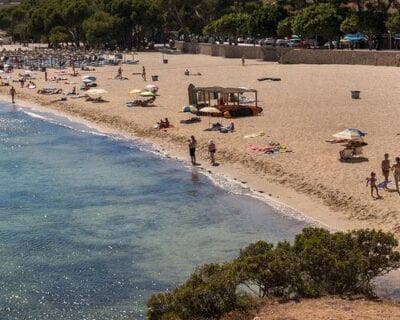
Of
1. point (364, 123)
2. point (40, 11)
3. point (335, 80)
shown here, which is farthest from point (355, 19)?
point (40, 11)

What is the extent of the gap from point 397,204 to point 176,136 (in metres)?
16.4

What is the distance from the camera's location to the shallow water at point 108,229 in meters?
16.5

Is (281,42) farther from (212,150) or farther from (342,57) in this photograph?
(212,150)

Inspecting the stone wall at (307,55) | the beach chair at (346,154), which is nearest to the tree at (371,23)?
the stone wall at (307,55)

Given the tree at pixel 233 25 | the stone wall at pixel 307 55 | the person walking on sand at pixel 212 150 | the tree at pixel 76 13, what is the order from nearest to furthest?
1. the person walking on sand at pixel 212 150
2. the stone wall at pixel 307 55
3. the tree at pixel 233 25
4. the tree at pixel 76 13

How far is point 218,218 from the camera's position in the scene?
22.5 meters

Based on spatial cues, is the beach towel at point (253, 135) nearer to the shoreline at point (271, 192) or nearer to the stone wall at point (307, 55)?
the shoreline at point (271, 192)

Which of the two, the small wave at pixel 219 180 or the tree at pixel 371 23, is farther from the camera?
the tree at pixel 371 23

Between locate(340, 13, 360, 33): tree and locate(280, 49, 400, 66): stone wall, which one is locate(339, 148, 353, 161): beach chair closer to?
locate(280, 49, 400, 66): stone wall

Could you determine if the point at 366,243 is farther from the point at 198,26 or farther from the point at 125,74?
the point at 198,26

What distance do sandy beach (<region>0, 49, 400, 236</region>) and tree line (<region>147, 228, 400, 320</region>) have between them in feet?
21.5

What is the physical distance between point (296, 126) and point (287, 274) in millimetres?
21819

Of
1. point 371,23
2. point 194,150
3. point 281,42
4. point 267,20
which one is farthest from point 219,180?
point 281,42

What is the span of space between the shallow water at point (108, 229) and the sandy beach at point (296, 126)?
1.69 m
